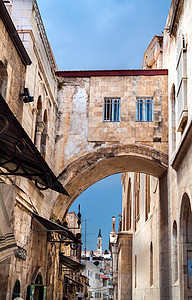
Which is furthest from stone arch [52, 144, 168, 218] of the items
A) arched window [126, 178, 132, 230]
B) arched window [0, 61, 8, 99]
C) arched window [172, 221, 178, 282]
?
arched window [126, 178, 132, 230]

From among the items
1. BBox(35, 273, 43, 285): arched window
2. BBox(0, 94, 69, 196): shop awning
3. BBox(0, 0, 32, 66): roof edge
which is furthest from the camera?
BBox(35, 273, 43, 285): arched window

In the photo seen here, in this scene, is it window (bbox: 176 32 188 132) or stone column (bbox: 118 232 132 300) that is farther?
stone column (bbox: 118 232 132 300)

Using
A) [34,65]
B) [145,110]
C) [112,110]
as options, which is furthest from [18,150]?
[145,110]

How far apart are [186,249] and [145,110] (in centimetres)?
588

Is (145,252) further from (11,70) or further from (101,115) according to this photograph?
(11,70)

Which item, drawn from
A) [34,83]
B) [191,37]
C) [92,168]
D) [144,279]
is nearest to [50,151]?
[92,168]

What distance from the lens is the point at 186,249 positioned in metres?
10.9

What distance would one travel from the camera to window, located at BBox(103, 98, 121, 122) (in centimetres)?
1525

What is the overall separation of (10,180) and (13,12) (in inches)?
195

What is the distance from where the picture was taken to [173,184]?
13141 mm

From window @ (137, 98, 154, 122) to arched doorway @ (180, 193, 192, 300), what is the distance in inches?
184

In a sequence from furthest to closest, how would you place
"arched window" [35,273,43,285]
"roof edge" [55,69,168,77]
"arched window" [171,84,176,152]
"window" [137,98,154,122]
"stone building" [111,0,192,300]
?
"roof edge" [55,69,168,77], "window" [137,98,154,122], "arched window" [171,84,176,152], "arched window" [35,273,43,285], "stone building" [111,0,192,300]

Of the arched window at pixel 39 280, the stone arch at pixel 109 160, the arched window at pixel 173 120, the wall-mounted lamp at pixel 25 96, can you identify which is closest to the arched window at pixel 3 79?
the wall-mounted lamp at pixel 25 96

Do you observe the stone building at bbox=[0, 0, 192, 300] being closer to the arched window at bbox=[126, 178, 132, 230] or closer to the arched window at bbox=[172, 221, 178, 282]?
the arched window at bbox=[172, 221, 178, 282]
